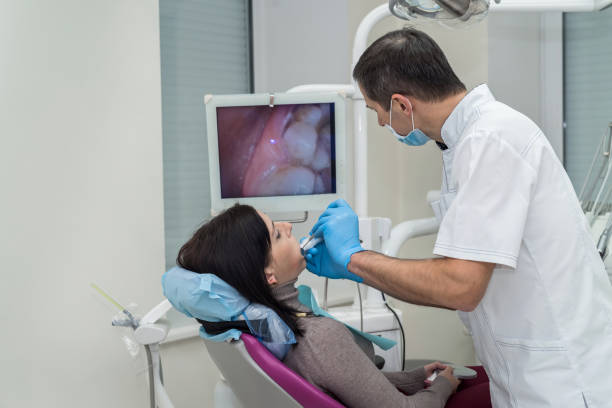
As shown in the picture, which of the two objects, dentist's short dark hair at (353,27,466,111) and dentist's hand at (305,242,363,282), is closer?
dentist's short dark hair at (353,27,466,111)

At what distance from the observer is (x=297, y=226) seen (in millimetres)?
2600

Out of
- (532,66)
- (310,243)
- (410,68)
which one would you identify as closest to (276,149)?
(310,243)

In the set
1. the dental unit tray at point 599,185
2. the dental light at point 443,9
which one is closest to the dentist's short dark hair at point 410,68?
the dental light at point 443,9

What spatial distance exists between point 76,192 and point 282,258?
3.06ft

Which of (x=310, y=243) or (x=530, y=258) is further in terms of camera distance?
(x=310, y=243)

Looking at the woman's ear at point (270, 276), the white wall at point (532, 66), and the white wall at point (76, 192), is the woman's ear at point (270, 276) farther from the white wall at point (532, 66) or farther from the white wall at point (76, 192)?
the white wall at point (532, 66)

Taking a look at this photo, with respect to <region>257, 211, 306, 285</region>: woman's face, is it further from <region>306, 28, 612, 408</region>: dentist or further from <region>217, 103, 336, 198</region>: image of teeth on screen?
<region>217, 103, 336, 198</region>: image of teeth on screen

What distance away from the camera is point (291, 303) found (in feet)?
4.80

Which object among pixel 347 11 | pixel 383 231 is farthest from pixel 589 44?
pixel 383 231

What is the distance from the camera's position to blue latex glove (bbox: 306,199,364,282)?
1305 millimetres

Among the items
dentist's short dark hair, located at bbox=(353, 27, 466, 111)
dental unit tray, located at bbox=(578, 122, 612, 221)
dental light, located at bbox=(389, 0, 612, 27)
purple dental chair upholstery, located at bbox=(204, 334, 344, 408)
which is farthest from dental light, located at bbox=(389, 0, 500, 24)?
dental unit tray, located at bbox=(578, 122, 612, 221)

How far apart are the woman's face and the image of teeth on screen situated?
0.48 meters

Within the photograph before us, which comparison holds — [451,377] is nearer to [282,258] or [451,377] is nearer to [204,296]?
[282,258]

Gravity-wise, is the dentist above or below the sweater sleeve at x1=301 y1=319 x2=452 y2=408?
above
